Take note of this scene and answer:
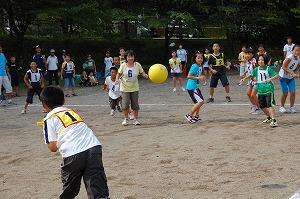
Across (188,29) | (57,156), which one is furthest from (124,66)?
(188,29)

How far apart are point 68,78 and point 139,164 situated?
11.3 m

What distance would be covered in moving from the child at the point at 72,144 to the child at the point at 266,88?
22.0 feet

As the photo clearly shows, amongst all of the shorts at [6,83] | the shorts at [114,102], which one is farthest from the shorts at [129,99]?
the shorts at [6,83]

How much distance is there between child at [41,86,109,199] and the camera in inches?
215

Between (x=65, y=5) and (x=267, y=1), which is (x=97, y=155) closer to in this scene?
(x=65, y=5)

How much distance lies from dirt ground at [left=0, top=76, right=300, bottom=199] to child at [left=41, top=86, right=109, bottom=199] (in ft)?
5.43

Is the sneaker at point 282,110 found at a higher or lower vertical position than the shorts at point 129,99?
lower

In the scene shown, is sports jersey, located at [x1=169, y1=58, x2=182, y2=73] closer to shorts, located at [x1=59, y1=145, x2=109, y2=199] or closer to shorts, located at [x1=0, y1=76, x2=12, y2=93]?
shorts, located at [x1=0, y1=76, x2=12, y2=93]

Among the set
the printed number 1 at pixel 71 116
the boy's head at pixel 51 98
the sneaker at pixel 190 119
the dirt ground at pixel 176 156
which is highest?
the boy's head at pixel 51 98

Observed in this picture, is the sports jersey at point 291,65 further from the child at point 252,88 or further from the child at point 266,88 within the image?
the child at point 266,88

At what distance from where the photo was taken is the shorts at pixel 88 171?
548 cm

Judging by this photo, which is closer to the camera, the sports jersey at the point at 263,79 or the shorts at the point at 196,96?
the sports jersey at the point at 263,79

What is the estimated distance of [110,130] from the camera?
1219 cm

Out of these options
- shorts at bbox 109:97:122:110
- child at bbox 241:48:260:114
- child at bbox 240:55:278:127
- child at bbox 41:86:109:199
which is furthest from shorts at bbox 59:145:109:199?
shorts at bbox 109:97:122:110
